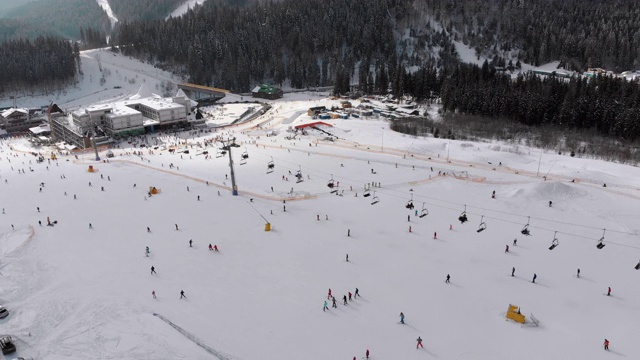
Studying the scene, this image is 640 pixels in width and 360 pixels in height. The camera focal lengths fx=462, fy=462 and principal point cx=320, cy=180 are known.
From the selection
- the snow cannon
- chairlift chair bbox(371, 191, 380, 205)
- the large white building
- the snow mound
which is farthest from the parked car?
the large white building

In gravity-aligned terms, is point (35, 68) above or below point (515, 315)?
above

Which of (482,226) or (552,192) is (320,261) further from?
(552,192)

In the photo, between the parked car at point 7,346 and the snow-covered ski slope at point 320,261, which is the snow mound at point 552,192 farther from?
the parked car at point 7,346

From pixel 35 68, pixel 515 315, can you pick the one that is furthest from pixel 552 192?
pixel 35 68

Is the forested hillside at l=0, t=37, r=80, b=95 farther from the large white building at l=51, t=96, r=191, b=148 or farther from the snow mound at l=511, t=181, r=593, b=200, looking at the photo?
the snow mound at l=511, t=181, r=593, b=200

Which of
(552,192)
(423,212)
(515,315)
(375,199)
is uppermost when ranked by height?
(552,192)

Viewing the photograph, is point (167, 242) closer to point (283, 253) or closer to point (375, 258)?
point (283, 253)

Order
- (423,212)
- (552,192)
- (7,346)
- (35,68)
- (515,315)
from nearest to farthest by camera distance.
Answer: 1. (7,346)
2. (515,315)
3. (423,212)
4. (552,192)
5. (35,68)
